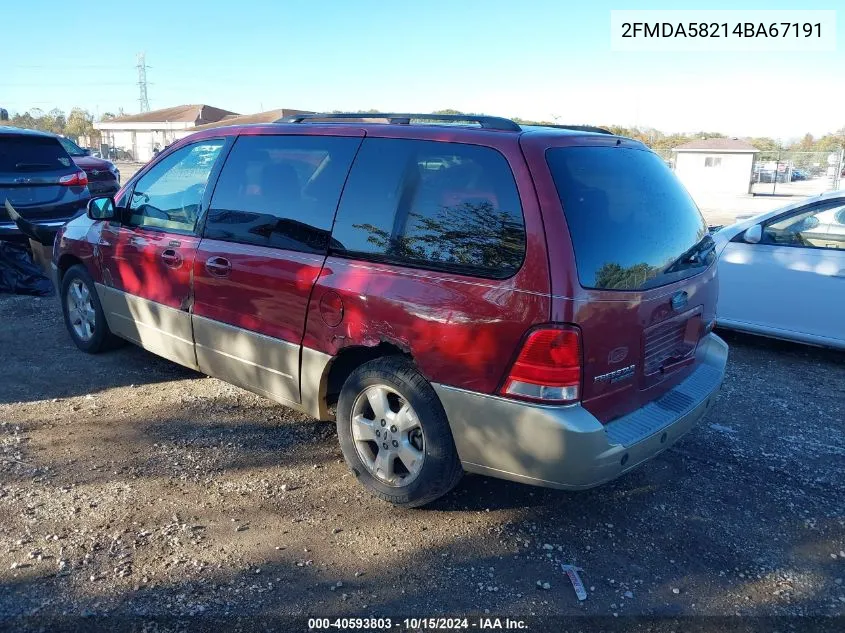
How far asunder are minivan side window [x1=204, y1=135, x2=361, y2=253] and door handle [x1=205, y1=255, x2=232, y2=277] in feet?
0.44

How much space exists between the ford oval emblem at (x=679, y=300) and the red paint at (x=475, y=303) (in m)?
0.04

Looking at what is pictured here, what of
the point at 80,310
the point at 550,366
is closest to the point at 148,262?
the point at 80,310

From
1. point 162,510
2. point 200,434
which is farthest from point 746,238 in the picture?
point 162,510

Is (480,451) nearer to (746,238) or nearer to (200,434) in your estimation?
(200,434)

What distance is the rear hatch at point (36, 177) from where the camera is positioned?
810 centimetres

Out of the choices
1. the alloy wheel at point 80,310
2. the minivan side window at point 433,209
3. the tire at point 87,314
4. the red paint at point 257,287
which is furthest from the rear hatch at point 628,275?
the alloy wheel at point 80,310

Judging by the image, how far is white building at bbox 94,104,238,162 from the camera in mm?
58594

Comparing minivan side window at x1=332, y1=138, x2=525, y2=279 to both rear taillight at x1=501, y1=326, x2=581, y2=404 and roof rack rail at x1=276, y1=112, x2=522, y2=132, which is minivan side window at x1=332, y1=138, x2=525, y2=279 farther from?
rear taillight at x1=501, y1=326, x2=581, y2=404

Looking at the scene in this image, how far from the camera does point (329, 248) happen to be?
3.61 metres

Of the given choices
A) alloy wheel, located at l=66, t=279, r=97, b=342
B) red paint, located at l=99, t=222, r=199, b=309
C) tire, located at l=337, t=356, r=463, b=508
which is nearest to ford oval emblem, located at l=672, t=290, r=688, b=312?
tire, located at l=337, t=356, r=463, b=508

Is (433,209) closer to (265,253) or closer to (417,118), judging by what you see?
(417,118)

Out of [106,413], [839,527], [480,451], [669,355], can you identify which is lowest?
[839,527]

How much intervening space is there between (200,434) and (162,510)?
0.89 metres

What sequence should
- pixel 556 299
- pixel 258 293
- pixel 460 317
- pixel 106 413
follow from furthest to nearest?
pixel 106 413
pixel 258 293
pixel 460 317
pixel 556 299
